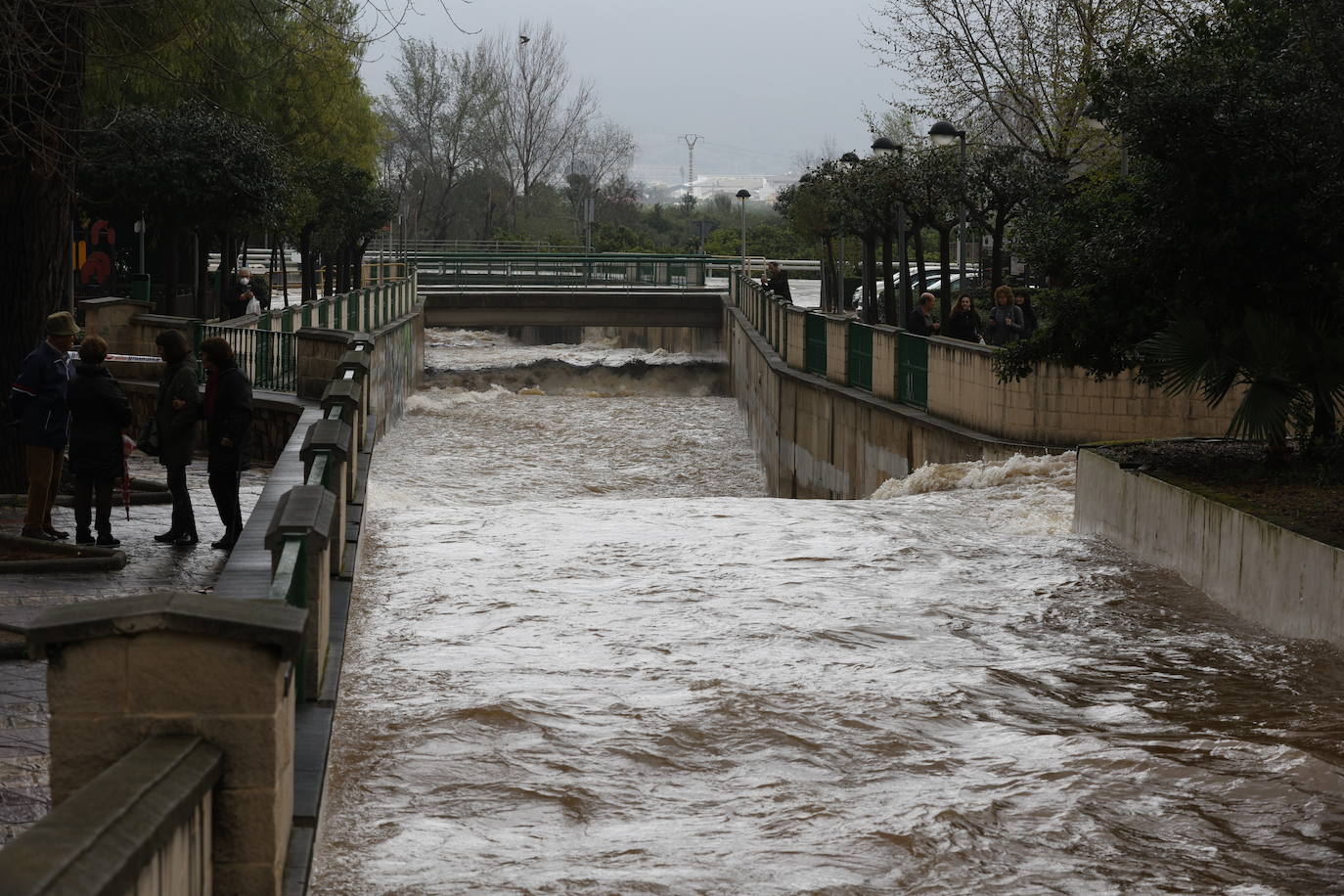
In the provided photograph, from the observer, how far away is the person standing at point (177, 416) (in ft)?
40.5

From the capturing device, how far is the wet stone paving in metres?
6.64

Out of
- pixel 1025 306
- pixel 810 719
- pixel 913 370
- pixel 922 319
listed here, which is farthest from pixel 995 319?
pixel 810 719

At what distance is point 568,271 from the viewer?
5488 centimetres

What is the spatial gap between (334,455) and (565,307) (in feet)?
146

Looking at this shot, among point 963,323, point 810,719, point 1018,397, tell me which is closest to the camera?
point 810,719

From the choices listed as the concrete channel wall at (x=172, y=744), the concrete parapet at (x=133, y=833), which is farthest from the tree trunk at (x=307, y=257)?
the concrete parapet at (x=133, y=833)

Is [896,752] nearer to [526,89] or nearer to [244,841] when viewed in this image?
[244,841]

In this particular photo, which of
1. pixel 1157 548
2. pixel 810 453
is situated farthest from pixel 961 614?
pixel 810 453

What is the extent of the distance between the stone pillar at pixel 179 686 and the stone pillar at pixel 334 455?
10.6 ft

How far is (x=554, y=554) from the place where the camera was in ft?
40.5

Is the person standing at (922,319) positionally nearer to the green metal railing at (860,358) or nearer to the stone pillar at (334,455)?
the green metal railing at (860,358)

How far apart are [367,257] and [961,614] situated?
219ft

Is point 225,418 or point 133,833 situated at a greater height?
point 225,418

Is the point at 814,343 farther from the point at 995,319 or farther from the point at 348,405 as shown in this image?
the point at 348,405
